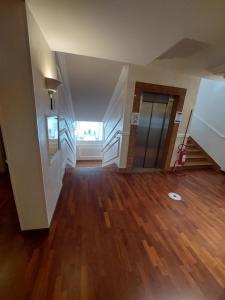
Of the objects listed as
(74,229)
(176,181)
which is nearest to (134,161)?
(176,181)

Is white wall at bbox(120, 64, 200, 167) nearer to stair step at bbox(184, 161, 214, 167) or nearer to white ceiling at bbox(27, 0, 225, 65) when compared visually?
white ceiling at bbox(27, 0, 225, 65)

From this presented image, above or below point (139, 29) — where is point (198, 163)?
below

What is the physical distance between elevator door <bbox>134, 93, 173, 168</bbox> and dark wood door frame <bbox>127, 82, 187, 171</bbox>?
0.37ft

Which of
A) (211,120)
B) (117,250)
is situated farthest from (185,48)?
(211,120)

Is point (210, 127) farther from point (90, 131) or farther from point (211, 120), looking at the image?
point (90, 131)

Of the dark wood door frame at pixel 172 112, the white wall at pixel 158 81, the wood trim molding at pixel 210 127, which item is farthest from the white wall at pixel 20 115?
the wood trim molding at pixel 210 127

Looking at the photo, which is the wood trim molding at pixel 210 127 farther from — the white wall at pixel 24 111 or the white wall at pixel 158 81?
the white wall at pixel 24 111

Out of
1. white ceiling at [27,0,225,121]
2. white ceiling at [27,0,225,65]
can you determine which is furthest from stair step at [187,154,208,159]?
white ceiling at [27,0,225,65]

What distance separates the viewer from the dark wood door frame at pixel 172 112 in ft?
9.78

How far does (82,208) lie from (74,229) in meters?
0.39

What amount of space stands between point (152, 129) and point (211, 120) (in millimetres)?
2197

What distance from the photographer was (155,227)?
191 centimetres

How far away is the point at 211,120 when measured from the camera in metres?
4.20

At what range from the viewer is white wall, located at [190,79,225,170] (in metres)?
3.93
